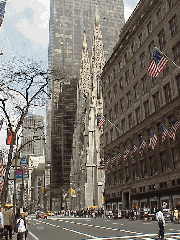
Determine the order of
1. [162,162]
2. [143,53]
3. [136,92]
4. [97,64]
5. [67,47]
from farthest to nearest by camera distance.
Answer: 1. [67,47]
2. [97,64]
3. [136,92]
4. [143,53]
5. [162,162]

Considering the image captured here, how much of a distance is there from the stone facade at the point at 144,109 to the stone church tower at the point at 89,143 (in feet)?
64.7

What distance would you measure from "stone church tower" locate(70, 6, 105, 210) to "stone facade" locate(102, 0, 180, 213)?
64.7 feet

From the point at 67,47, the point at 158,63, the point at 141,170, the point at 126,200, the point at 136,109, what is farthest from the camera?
the point at 67,47

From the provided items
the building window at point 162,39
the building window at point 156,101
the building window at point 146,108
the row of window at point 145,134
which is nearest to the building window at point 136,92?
the building window at point 146,108

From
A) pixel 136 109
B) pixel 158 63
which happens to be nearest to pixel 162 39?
pixel 136 109

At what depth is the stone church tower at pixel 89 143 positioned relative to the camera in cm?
8019

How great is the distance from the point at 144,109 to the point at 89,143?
44.4 meters

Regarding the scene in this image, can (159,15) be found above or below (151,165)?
above

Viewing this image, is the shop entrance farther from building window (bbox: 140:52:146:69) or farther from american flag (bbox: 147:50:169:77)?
american flag (bbox: 147:50:169:77)

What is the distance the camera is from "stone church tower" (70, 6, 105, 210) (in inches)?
3157

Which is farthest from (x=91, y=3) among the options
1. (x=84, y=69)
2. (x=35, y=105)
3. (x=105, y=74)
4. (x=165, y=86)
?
(x=35, y=105)

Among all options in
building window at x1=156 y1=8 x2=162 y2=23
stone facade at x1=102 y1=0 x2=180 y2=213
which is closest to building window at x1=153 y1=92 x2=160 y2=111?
stone facade at x1=102 y1=0 x2=180 y2=213

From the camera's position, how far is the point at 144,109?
42594mm

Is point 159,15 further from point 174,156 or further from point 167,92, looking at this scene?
point 174,156
